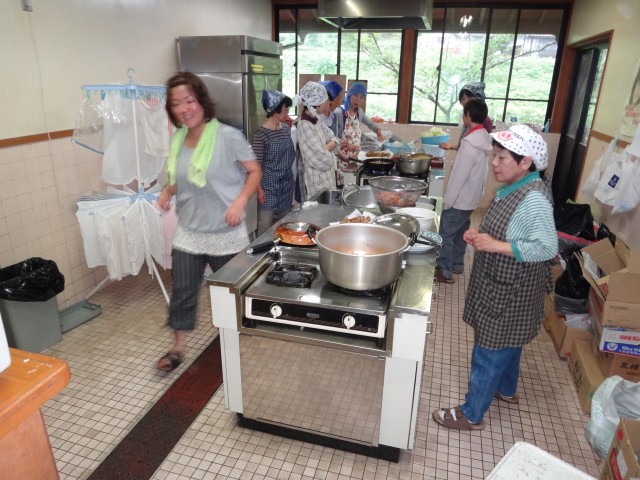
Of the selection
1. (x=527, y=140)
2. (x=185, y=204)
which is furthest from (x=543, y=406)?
(x=185, y=204)

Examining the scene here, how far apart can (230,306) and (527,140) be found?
123cm

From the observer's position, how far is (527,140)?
1.59m

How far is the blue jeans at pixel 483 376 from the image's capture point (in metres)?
1.87

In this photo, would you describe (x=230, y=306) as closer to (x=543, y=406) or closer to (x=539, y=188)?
(x=539, y=188)

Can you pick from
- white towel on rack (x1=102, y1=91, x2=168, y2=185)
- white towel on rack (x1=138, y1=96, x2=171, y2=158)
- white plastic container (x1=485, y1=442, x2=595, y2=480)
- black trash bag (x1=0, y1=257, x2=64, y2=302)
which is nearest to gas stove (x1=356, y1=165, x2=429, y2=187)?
white towel on rack (x1=138, y1=96, x2=171, y2=158)

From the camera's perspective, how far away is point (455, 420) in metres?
2.07

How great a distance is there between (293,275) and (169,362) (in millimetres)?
1194

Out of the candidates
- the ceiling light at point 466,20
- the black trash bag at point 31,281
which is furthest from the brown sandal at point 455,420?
the ceiling light at point 466,20

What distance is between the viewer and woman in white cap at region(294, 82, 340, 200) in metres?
3.34

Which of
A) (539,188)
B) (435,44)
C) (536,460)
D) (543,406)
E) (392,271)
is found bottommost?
(543,406)

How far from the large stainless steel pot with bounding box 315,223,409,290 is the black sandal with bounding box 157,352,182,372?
1300 millimetres

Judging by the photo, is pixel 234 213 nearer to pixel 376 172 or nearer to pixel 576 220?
pixel 376 172

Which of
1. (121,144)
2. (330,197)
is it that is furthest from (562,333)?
(121,144)

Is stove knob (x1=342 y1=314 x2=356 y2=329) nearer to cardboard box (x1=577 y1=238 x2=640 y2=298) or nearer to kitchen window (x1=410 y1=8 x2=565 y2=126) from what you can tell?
cardboard box (x1=577 y1=238 x2=640 y2=298)
